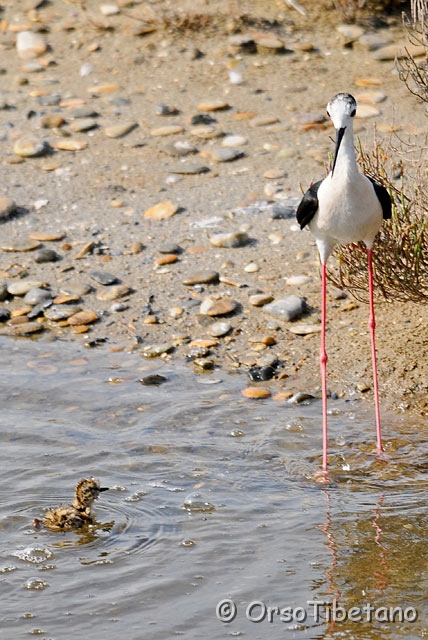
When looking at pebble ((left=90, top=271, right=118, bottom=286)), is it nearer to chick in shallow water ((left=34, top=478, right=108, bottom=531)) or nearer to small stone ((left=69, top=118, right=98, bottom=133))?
small stone ((left=69, top=118, right=98, bottom=133))

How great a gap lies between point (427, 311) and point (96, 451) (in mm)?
2339

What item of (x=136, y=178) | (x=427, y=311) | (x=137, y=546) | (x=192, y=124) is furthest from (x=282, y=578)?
(x=192, y=124)

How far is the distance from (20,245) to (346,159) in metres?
3.26

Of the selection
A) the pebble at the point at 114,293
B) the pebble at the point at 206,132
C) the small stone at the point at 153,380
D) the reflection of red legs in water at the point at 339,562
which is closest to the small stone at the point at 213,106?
the pebble at the point at 206,132

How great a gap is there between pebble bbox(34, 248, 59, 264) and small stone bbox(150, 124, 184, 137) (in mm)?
1916

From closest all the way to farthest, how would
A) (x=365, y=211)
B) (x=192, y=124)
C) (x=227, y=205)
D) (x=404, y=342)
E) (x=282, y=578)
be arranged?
1. (x=282, y=578)
2. (x=365, y=211)
3. (x=404, y=342)
4. (x=227, y=205)
5. (x=192, y=124)

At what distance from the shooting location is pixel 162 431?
6148 millimetres

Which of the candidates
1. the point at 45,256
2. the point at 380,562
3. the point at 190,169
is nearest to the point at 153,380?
the point at 45,256

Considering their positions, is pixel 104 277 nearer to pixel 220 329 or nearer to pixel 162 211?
pixel 162 211

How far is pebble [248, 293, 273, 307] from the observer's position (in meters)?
7.29

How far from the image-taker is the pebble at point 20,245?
805 centimetres

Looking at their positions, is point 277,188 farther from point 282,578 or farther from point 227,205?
point 282,578

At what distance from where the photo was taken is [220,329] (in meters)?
7.09

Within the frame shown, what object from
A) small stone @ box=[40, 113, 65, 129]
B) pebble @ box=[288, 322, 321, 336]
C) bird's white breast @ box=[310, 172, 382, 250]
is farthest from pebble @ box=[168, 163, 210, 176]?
bird's white breast @ box=[310, 172, 382, 250]
